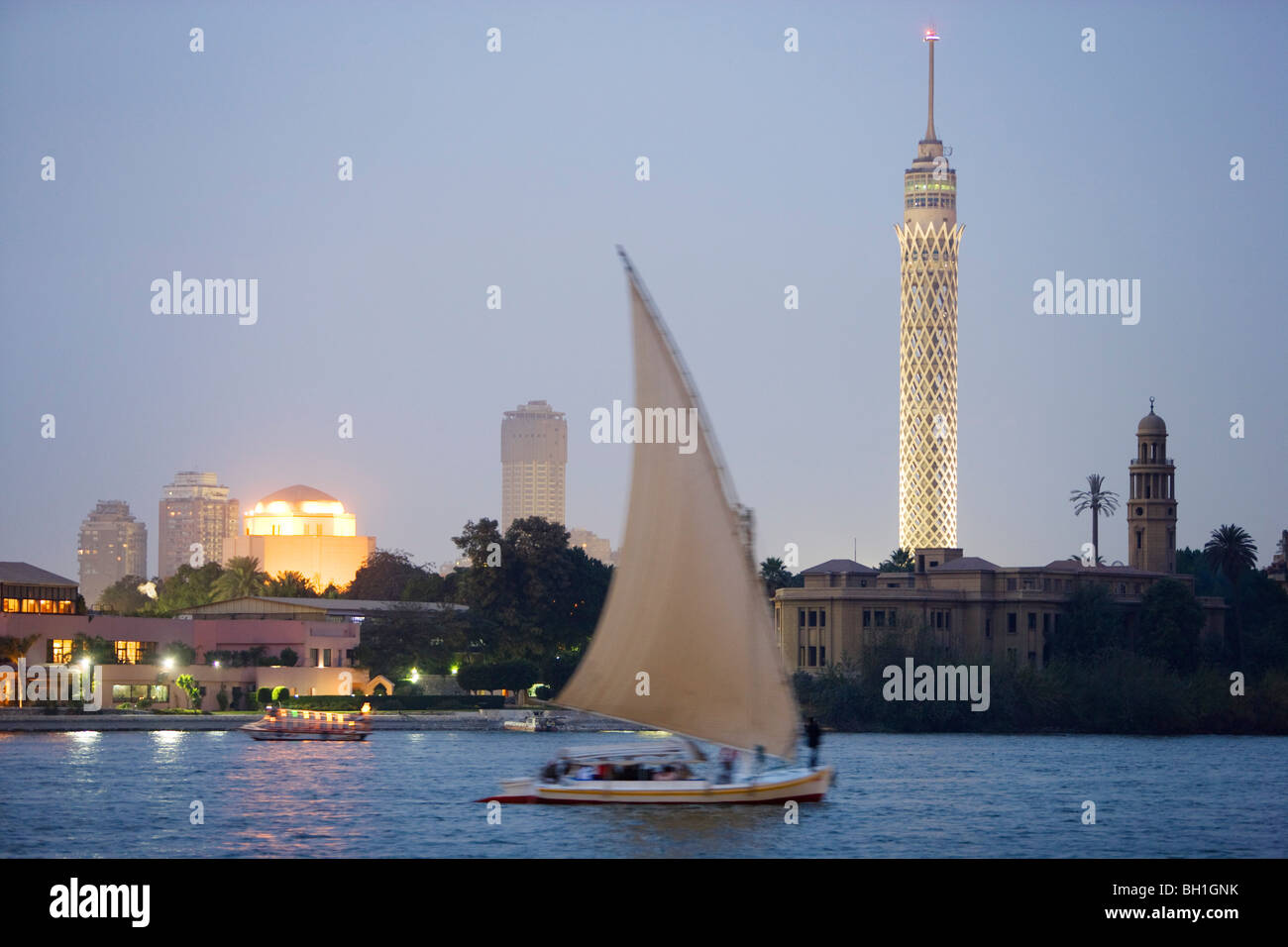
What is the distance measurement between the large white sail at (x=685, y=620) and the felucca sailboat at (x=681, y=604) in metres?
0.02

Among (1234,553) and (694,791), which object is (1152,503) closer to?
(1234,553)

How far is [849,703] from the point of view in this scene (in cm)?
10088

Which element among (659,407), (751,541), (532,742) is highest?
(659,407)

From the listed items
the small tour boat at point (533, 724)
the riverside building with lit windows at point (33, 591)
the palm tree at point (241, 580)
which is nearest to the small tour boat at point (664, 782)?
the small tour boat at point (533, 724)

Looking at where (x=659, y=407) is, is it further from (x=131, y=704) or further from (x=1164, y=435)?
(x=1164, y=435)

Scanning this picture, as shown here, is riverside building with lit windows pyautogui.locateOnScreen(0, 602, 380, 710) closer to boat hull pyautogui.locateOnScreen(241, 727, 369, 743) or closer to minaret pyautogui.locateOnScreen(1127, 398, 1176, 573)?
boat hull pyautogui.locateOnScreen(241, 727, 369, 743)

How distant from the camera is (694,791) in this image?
46.7 m

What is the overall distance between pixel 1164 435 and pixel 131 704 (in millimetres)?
68648

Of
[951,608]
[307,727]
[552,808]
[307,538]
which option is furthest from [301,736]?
[307,538]

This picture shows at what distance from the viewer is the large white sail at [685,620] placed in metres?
43.3
